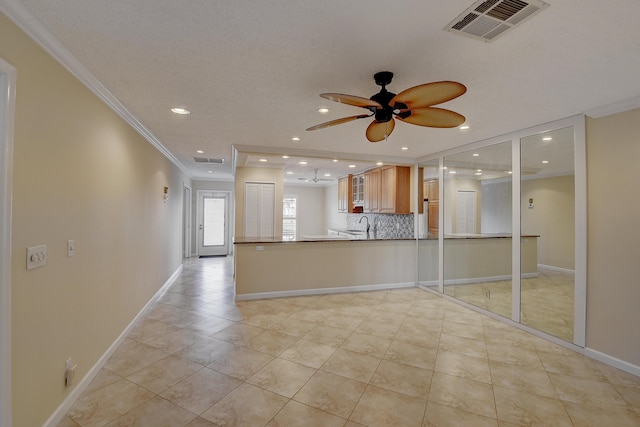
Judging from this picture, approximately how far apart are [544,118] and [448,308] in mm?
2696

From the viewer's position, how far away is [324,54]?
191 cm

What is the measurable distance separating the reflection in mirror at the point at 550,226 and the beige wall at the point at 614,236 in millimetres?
210

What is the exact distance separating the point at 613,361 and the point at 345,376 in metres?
2.49

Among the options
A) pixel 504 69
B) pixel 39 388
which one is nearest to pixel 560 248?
pixel 504 69

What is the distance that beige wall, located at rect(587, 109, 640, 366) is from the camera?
2.60 m

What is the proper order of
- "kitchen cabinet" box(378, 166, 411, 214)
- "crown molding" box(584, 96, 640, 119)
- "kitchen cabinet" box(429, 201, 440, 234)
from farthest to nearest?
1. "kitchen cabinet" box(378, 166, 411, 214)
2. "kitchen cabinet" box(429, 201, 440, 234)
3. "crown molding" box(584, 96, 640, 119)

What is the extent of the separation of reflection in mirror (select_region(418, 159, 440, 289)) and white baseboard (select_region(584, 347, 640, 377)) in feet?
7.44

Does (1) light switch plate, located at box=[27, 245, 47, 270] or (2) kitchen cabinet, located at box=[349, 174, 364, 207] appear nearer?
(1) light switch plate, located at box=[27, 245, 47, 270]

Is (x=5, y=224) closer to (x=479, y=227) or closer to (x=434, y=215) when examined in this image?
(x=479, y=227)

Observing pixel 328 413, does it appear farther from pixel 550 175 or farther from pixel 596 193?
pixel 550 175

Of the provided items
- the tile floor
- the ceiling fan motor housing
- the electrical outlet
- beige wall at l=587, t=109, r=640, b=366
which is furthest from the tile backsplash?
the electrical outlet

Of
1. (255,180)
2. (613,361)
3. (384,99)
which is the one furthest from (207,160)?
(613,361)

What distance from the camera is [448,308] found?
4.25 metres

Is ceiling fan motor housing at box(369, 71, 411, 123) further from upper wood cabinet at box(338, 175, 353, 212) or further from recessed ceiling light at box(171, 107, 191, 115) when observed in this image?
upper wood cabinet at box(338, 175, 353, 212)
